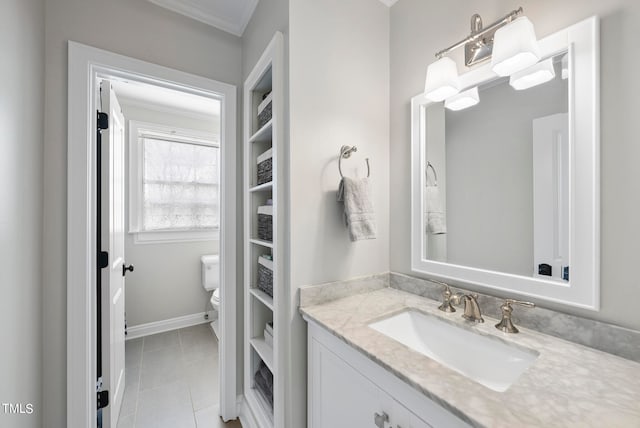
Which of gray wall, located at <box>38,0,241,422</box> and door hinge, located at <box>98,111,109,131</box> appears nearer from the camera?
gray wall, located at <box>38,0,241,422</box>

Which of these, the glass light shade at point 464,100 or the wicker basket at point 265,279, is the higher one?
the glass light shade at point 464,100

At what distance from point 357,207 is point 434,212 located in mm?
388

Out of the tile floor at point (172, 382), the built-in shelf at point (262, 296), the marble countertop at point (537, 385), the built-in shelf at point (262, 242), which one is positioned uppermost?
the built-in shelf at point (262, 242)

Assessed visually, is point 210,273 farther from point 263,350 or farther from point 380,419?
point 380,419

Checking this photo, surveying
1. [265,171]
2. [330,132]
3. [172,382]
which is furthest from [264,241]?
[172,382]

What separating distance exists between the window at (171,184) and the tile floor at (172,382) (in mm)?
1039

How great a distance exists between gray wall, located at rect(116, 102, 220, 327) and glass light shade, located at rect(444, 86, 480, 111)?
8.87 ft

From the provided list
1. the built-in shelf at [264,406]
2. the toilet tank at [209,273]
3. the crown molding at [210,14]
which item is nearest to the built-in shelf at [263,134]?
the crown molding at [210,14]

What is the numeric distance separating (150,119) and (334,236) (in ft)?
8.66

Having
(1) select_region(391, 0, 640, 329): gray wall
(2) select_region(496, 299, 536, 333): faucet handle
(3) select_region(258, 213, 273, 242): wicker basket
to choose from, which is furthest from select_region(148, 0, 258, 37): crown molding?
(2) select_region(496, 299, 536, 333): faucet handle

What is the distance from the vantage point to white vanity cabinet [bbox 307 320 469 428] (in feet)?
A: 2.19

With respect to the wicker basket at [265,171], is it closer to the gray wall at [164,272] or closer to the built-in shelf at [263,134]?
the built-in shelf at [263,134]

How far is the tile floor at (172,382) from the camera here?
1655 mm

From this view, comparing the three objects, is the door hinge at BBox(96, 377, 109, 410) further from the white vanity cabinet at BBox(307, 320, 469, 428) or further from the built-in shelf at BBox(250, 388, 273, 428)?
the white vanity cabinet at BBox(307, 320, 469, 428)
